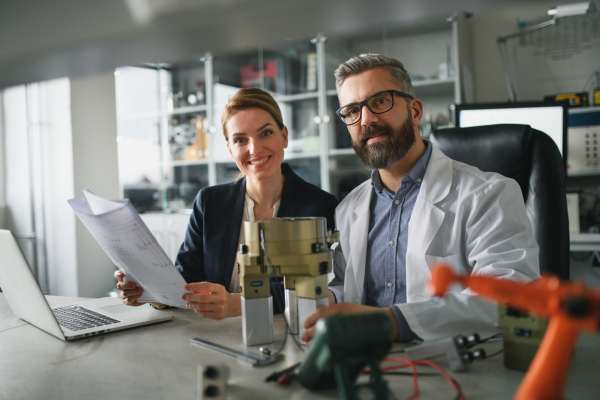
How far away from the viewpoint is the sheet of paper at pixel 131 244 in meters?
0.85

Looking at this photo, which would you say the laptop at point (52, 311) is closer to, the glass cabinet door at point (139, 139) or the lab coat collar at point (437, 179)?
the lab coat collar at point (437, 179)

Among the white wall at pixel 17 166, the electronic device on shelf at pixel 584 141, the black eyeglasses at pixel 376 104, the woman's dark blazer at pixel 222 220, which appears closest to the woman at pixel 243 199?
the woman's dark blazer at pixel 222 220

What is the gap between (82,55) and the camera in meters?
0.32

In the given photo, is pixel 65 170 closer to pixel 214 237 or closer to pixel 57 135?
pixel 57 135

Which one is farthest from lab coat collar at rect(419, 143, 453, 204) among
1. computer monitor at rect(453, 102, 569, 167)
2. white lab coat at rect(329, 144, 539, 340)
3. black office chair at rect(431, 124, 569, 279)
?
computer monitor at rect(453, 102, 569, 167)

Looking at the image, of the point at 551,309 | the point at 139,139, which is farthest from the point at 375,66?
the point at 139,139

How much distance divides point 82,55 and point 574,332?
1.61ft

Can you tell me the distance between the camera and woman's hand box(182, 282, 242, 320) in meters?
1.08

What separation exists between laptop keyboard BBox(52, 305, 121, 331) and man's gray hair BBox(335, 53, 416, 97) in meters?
1.01

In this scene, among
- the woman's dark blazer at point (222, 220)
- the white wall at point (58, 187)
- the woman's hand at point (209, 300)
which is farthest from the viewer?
the white wall at point (58, 187)

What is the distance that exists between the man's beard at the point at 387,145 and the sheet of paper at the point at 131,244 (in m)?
0.73

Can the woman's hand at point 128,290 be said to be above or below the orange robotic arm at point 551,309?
below

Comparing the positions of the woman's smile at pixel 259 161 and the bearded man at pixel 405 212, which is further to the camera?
the woman's smile at pixel 259 161

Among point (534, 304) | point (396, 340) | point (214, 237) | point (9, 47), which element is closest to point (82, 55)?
point (9, 47)
